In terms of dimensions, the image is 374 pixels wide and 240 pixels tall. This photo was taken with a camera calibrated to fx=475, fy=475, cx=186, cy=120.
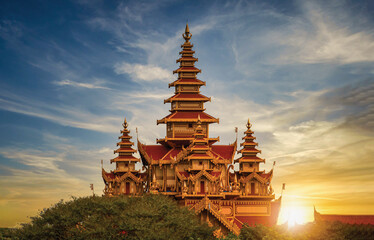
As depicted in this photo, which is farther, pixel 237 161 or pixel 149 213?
pixel 237 161

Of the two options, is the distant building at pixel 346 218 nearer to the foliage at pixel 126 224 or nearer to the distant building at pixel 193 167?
Answer: the foliage at pixel 126 224

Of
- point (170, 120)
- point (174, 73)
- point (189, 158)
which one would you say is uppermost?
point (174, 73)

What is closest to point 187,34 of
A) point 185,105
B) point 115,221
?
point 185,105

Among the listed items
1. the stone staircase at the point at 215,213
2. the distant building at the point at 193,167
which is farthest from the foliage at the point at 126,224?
the distant building at the point at 193,167

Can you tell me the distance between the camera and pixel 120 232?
3853cm

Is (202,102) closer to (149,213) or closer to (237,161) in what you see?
(237,161)

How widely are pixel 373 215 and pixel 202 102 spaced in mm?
32999

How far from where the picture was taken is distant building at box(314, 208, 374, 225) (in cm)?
3297

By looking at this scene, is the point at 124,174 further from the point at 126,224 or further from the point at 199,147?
the point at 126,224

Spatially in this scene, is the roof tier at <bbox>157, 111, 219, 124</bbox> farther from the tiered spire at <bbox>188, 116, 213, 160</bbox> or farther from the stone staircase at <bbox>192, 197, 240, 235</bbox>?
the stone staircase at <bbox>192, 197, 240, 235</bbox>

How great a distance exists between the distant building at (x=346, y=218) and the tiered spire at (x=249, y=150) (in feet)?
80.3

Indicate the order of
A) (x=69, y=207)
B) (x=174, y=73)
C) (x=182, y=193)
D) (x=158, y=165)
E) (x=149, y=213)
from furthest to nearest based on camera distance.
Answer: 1. (x=174, y=73)
2. (x=158, y=165)
3. (x=182, y=193)
4. (x=69, y=207)
5. (x=149, y=213)

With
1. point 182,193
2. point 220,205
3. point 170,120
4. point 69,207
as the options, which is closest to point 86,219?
point 69,207

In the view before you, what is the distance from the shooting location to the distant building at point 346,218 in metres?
33.0
